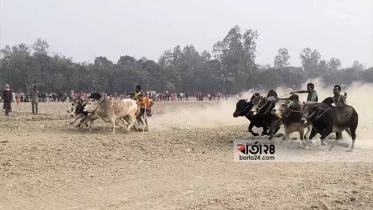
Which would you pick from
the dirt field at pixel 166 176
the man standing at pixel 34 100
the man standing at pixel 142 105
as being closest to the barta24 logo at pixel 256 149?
the dirt field at pixel 166 176

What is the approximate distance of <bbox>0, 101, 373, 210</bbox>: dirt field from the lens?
8180 millimetres

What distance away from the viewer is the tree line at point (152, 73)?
61.8 meters

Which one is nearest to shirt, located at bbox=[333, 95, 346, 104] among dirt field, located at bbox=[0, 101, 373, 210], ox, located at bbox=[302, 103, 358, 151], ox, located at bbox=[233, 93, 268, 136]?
ox, located at bbox=[302, 103, 358, 151]

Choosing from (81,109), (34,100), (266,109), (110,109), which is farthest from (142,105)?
(34,100)

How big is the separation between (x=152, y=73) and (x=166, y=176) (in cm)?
6508

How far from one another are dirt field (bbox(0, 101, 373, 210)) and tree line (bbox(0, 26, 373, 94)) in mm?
48752

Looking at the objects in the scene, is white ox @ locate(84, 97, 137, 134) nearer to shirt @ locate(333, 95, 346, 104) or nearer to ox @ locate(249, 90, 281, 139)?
ox @ locate(249, 90, 281, 139)

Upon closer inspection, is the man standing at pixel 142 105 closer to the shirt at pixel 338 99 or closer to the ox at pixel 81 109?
the ox at pixel 81 109

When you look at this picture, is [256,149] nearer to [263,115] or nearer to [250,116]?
[263,115]

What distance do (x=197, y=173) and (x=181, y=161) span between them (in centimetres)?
141

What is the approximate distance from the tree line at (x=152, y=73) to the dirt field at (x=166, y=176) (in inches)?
1919

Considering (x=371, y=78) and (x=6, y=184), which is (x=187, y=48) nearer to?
(x=371, y=78)

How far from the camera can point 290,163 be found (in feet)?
37.4

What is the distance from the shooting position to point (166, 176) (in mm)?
10016
